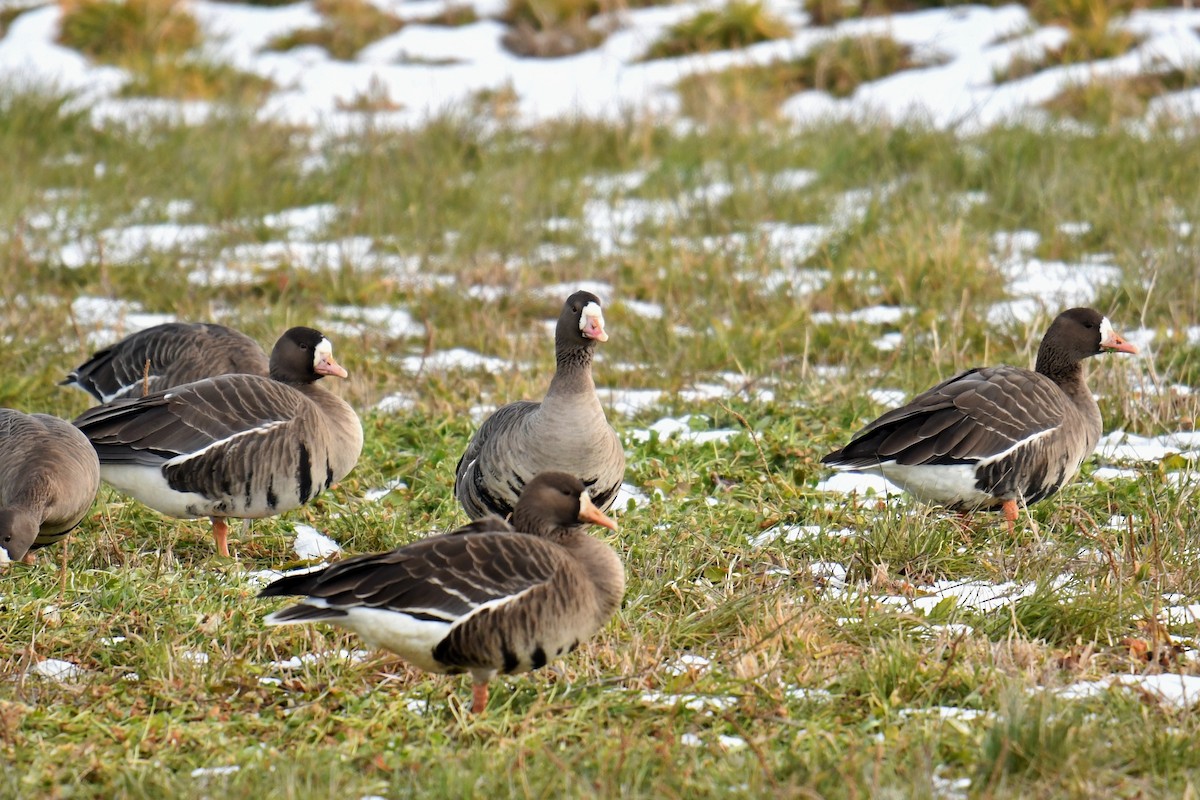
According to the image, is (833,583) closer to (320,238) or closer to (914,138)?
(320,238)

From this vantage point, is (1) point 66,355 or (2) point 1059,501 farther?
(1) point 66,355

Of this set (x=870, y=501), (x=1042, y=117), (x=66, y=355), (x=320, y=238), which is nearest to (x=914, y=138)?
(x=1042, y=117)

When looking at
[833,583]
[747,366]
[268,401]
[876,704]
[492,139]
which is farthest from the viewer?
[492,139]

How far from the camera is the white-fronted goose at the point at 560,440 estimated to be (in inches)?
242

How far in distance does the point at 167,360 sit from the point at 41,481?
2.32 meters

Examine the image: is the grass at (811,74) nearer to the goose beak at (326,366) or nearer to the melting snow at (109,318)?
the melting snow at (109,318)

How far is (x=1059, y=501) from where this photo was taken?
22.8 feet

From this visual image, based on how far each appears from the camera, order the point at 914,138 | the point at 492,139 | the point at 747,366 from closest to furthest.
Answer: the point at 747,366 < the point at 914,138 < the point at 492,139

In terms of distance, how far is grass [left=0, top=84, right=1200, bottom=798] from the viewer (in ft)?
14.3

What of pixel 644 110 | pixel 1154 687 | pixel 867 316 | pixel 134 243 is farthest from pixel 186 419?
pixel 644 110

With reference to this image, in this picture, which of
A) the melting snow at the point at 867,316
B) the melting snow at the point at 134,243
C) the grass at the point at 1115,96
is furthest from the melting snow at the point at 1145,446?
the melting snow at the point at 134,243

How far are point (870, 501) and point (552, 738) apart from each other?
314cm

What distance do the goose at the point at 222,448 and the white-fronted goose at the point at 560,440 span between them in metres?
0.76

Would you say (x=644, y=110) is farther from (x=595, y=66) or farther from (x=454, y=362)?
(x=454, y=362)
